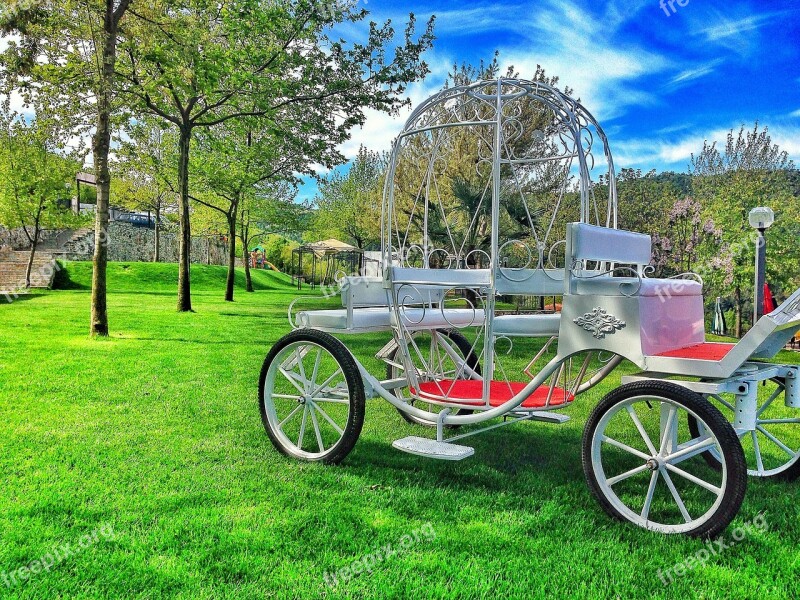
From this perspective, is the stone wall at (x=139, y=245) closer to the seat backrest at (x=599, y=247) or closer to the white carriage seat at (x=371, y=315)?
the white carriage seat at (x=371, y=315)

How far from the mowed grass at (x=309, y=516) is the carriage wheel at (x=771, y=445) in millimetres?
136

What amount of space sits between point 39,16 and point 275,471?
409 inches

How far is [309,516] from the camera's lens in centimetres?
326

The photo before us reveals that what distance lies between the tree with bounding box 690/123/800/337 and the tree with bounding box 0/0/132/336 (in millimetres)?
12362

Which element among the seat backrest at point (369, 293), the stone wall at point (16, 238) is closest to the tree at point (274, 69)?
the seat backrest at point (369, 293)

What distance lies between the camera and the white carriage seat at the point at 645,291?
3.12 meters

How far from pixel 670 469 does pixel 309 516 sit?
200 cm

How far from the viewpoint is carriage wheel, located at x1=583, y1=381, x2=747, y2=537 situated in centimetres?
278

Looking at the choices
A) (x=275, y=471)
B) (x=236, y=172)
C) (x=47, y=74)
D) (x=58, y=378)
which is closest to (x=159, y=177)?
(x=236, y=172)

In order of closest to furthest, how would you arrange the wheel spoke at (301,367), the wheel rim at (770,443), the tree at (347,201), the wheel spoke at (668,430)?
1. the wheel spoke at (668,430)
2. the wheel rim at (770,443)
3. the wheel spoke at (301,367)
4. the tree at (347,201)

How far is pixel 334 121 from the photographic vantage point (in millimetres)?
14930

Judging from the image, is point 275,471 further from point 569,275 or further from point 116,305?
point 116,305

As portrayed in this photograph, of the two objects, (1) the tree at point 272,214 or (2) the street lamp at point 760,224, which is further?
(1) the tree at point 272,214

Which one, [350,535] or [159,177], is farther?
[159,177]
